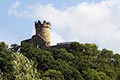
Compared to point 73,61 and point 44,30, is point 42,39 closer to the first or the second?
point 44,30

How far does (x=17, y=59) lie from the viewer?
172 ft

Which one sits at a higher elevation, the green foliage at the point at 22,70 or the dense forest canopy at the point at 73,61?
the dense forest canopy at the point at 73,61

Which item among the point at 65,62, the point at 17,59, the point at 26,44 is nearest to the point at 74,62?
the point at 65,62

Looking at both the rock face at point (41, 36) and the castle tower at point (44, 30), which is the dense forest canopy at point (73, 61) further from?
the castle tower at point (44, 30)

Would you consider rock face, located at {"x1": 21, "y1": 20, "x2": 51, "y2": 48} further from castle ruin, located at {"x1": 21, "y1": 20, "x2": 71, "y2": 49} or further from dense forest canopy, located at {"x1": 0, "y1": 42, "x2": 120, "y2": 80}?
dense forest canopy, located at {"x1": 0, "y1": 42, "x2": 120, "y2": 80}

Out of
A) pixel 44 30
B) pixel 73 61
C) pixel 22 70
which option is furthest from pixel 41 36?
pixel 22 70

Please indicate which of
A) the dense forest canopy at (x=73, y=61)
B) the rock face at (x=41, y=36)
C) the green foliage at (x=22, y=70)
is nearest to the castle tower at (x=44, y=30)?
the rock face at (x=41, y=36)

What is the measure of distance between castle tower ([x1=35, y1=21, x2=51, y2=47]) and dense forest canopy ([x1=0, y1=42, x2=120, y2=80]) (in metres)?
5.35

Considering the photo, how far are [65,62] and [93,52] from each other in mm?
11378

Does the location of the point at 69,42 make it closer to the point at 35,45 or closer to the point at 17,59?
the point at 35,45

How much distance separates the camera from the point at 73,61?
11294cm

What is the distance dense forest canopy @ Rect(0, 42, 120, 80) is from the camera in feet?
343

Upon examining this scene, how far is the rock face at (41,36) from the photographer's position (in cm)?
12081

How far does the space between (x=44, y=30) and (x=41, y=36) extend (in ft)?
11.2
